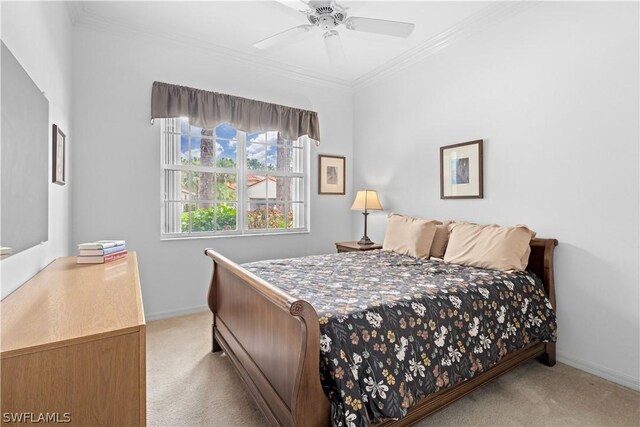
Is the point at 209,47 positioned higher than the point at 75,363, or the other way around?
the point at 209,47

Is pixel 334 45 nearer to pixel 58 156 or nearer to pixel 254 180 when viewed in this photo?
pixel 254 180

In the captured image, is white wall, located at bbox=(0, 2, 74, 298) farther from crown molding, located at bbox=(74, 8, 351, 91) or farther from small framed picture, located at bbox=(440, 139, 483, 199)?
small framed picture, located at bbox=(440, 139, 483, 199)

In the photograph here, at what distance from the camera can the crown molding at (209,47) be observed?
115 inches

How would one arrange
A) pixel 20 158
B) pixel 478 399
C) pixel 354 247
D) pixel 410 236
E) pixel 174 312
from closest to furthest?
pixel 20 158 → pixel 478 399 → pixel 410 236 → pixel 174 312 → pixel 354 247

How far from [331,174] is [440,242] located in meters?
1.88

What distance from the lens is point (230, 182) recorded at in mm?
3805

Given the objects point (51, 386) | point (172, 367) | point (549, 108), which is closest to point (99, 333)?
point (51, 386)

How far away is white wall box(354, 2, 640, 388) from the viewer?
2.16 metres

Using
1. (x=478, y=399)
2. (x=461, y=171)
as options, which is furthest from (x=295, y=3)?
(x=478, y=399)

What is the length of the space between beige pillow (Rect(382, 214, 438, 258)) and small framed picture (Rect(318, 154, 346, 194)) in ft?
3.98

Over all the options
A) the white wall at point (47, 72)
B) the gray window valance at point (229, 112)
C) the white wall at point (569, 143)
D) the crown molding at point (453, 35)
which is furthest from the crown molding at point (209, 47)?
the white wall at point (569, 143)

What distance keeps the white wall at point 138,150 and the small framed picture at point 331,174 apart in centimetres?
107

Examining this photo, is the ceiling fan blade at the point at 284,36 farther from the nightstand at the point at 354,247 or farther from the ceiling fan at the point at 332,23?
the nightstand at the point at 354,247

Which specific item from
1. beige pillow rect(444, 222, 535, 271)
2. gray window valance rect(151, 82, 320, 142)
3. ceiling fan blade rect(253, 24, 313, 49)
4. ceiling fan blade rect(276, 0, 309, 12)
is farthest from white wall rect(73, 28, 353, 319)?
beige pillow rect(444, 222, 535, 271)
